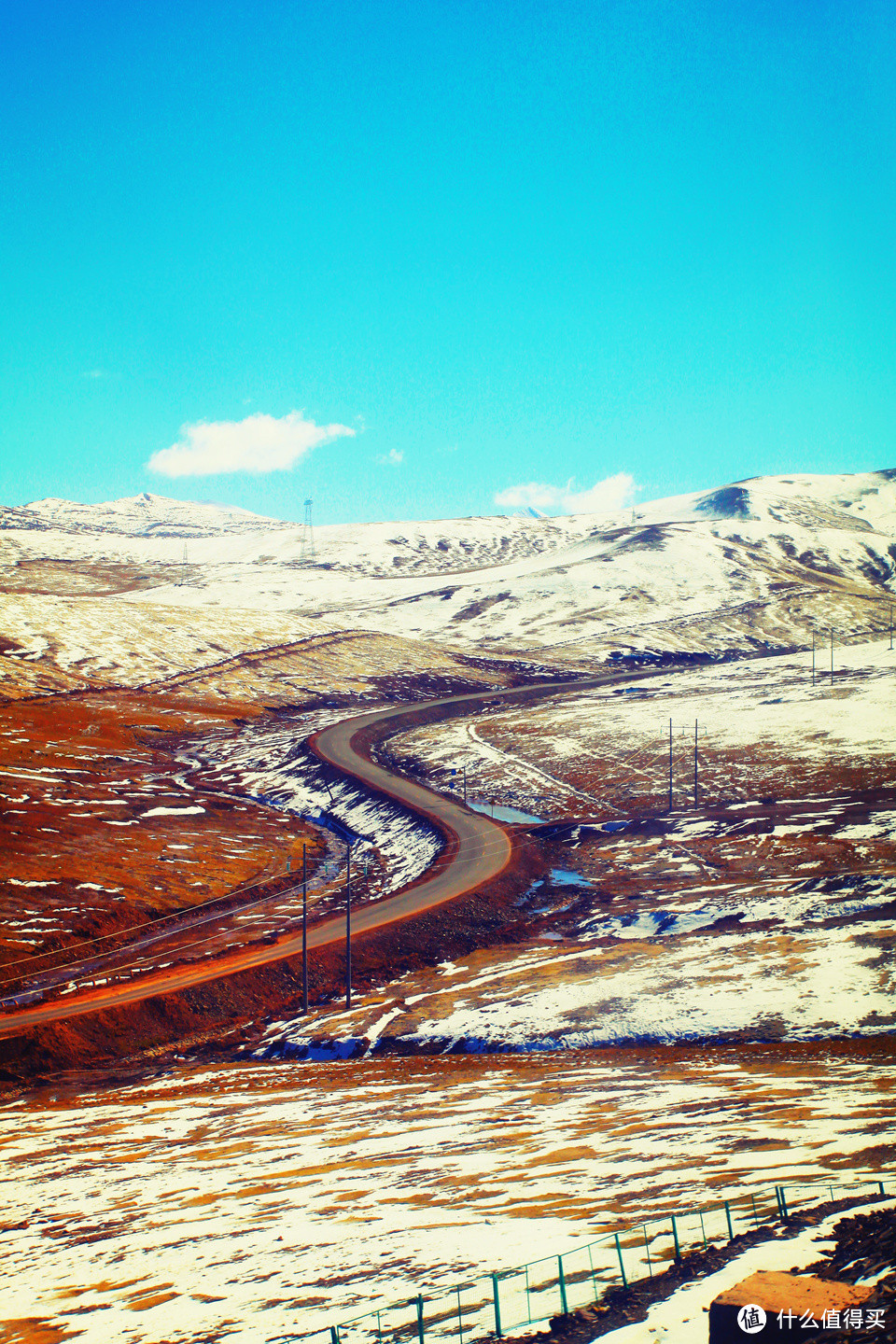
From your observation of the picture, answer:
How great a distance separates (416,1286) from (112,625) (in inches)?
6589

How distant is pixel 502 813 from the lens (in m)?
83.5

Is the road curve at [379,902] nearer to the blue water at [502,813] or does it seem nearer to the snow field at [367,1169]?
the blue water at [502,813]

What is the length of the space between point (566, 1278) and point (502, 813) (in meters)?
67.2

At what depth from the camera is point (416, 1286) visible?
17391 mm

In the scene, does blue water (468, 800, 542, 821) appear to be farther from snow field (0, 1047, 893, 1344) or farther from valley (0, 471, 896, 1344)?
snow field (0, 1047, 893, 1344)

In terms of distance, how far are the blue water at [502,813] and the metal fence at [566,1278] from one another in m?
62.3

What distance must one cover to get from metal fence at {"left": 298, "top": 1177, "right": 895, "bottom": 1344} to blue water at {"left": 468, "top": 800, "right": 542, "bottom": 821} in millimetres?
62288

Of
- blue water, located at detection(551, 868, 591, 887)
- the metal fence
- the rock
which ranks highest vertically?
the rock

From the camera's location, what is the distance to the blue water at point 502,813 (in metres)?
81.4

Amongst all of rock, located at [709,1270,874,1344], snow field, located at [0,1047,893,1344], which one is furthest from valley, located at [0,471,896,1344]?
rock, located at [709,1270,874,1344]

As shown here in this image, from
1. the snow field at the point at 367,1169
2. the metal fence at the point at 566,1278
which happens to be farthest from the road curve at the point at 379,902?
the metal fence at the point at 566,1278

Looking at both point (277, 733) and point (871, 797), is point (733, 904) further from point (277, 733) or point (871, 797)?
point (277, 733)

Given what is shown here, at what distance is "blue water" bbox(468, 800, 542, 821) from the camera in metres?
81.4

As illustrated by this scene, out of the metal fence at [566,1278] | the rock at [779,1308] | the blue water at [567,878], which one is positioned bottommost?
the blue water at [567,878]
